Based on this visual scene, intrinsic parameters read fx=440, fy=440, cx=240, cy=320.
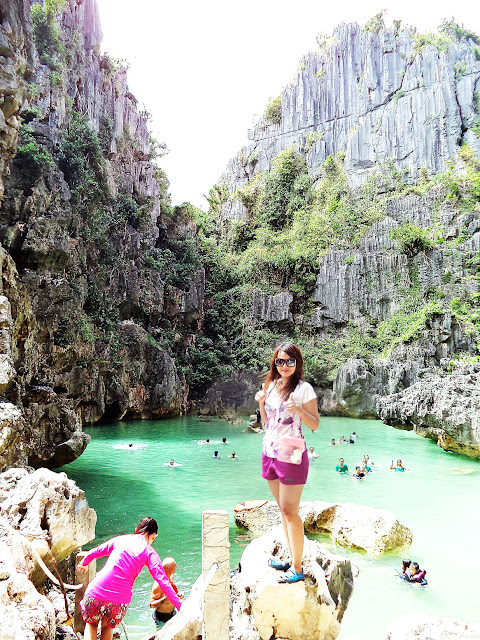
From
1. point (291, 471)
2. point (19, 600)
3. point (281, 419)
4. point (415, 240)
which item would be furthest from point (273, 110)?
point (19, 600)

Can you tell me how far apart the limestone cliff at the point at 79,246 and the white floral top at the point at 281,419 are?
4543 millimetres

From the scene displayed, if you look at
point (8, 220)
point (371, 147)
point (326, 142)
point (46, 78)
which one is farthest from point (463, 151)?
point (8, 220)

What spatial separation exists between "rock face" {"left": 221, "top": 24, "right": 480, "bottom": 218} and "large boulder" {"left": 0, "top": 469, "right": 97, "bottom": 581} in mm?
36365

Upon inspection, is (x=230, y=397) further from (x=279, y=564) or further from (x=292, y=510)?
(x=292, y=510)

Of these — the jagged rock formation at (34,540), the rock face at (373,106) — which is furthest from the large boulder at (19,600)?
the rock face at (373,106)

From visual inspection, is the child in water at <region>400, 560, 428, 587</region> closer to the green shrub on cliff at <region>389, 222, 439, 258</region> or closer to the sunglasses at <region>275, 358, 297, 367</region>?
the sunglasses at <region>275, 358, 297, 367</region>

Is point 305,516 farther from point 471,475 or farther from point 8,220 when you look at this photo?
point 8,220

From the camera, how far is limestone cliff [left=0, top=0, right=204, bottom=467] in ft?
34.2

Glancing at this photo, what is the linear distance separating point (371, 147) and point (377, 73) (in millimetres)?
7345

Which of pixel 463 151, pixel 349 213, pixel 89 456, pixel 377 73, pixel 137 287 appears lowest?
pixel 89 456

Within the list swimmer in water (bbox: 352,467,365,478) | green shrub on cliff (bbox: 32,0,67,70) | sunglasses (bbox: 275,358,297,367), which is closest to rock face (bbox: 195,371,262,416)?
swimmer in water (bbox: 352,467,365,478)

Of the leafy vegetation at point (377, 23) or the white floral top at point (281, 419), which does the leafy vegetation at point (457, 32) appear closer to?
the leafy vegetation at point (377, 23)

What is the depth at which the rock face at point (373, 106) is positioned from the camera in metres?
34.5

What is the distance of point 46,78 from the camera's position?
2092cm
